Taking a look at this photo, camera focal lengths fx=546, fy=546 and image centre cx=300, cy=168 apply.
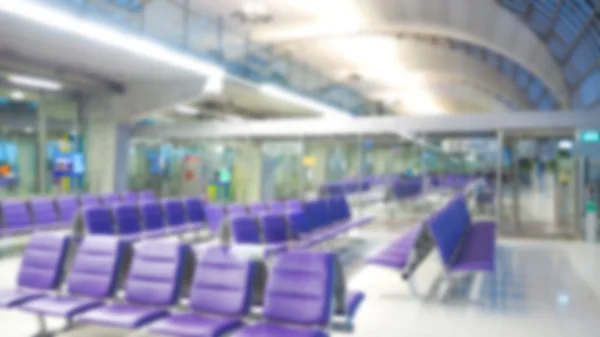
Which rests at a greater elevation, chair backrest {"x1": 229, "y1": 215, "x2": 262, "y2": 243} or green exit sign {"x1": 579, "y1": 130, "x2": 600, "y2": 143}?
green exit sign {"x1": 579, "y1": 130, "x2": 600, "y2": 143}

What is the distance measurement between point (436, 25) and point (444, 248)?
8.84 meters

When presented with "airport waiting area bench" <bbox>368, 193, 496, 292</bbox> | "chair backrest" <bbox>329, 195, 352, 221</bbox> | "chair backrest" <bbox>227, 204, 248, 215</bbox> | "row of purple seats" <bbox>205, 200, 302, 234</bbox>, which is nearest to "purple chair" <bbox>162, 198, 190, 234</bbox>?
"row of purple seats" <bbox>205, 200, 302, 234</bbox>

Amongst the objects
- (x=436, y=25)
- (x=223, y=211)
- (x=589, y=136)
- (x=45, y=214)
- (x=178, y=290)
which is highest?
(x=436, y=25)

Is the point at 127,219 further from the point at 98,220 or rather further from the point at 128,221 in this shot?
the point at 98,220

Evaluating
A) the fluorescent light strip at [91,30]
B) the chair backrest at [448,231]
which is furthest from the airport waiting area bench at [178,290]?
the fluorescent light strip at [91,30]

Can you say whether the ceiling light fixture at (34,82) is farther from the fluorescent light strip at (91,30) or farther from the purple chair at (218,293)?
the purple chair at (218,293)

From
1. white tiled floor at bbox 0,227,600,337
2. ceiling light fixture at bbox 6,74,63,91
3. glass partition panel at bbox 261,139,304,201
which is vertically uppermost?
ceiling light fixture at bbox 6,74,63,91

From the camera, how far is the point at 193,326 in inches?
137

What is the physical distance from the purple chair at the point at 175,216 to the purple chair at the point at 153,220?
13 centimetres

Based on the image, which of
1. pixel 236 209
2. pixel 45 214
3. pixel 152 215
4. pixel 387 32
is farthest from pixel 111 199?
pixel 387 32

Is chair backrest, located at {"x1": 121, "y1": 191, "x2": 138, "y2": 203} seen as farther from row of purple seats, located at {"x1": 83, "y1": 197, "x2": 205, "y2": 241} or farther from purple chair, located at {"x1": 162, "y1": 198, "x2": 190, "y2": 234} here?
purple chair, located at {"x1": 162, "y1": 198, "x2": 190, "y2": 234}

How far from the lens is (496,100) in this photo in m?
33.4

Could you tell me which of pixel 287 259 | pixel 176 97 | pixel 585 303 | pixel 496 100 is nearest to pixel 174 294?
pixel 287 259

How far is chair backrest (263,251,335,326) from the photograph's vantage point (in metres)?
3.47
